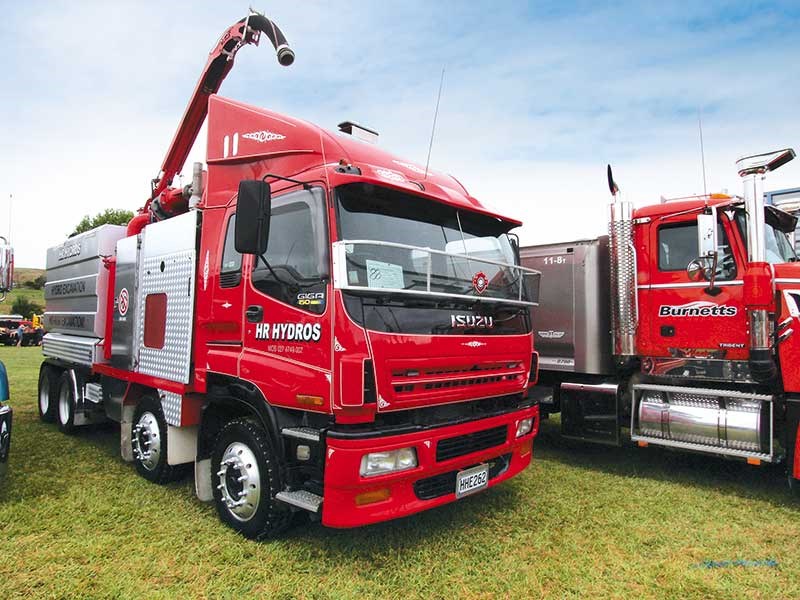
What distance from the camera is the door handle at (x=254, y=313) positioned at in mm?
3957

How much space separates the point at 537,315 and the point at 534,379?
61.9 inches

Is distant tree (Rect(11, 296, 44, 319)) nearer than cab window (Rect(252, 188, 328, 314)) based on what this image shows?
No

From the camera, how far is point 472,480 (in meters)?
4.04

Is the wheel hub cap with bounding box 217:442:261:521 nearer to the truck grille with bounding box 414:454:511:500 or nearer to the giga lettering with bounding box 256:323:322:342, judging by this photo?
the giga lettering with bounding box 256:323:322:342

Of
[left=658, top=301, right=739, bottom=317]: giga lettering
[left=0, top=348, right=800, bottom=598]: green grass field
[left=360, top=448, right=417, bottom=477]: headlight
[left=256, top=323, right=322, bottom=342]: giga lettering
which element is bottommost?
[left=0, top=348, right=800, bottom=598]: green grass field

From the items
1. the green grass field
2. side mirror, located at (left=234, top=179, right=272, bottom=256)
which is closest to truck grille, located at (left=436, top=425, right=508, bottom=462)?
the green grass field

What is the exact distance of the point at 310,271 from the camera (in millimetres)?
3635

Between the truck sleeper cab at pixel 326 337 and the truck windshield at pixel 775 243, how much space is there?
7.13 ft

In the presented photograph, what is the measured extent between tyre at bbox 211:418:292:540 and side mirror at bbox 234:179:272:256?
4.39 feet

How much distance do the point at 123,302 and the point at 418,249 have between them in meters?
3.79

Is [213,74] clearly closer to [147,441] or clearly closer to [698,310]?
[147,441]

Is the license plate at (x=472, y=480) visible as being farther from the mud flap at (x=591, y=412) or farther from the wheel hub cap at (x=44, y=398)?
the wheel hub cap at (x=44, y=398)

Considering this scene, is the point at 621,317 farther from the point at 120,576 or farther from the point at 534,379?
the point at 120,576

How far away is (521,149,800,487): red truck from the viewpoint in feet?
16.6
